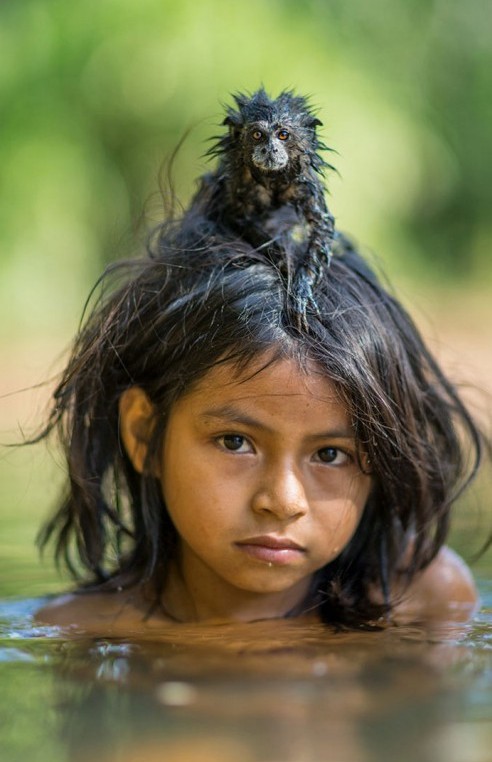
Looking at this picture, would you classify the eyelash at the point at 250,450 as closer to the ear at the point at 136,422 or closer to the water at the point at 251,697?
the ear at the point at 136,422

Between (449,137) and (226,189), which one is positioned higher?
(449,137)

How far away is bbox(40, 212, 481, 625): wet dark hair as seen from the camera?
9.05 ft

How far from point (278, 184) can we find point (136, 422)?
75 cm

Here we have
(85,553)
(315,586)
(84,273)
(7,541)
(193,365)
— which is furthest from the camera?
(84,273)

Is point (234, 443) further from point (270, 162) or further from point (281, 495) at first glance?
point (270, 162)

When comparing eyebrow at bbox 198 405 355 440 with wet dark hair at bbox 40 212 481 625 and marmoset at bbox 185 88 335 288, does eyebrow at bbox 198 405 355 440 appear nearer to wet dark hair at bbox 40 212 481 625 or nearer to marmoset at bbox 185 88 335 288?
wet dark hair at bbox 40 212 481 625

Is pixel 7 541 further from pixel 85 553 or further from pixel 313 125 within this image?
pixel 313 125

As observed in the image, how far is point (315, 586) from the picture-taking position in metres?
3.18

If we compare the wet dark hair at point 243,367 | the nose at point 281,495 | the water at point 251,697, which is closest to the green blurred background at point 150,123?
the wet dark hair at point 243,367

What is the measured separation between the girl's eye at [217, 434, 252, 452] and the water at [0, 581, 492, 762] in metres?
0.43

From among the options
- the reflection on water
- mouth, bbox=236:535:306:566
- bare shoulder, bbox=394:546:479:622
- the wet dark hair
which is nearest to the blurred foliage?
the wet dark hair

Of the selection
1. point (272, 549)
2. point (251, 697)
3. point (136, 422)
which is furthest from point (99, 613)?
point (251, 697)

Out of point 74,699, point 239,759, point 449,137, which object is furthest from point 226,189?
point 449,137

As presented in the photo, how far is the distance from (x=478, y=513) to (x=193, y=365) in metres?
2.08
